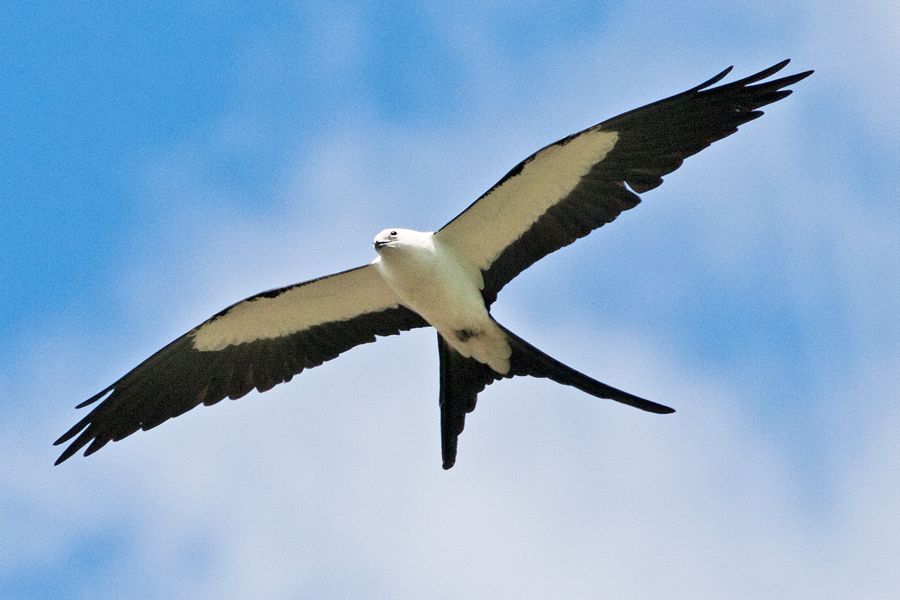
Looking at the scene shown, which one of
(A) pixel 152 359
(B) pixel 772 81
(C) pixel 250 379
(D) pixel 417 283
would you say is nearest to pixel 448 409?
(D) pixel 417 283

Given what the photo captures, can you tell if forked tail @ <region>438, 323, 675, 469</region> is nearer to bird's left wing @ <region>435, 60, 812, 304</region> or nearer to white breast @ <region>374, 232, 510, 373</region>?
white breast @ <region>374, 232, 510, 373</region>

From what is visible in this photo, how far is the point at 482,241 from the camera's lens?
558 inches

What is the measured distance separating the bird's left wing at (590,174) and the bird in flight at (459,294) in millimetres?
11

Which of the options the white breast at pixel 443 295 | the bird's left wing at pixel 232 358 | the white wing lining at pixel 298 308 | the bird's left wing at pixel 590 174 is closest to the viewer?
the bird's left wing at pixel 590 174

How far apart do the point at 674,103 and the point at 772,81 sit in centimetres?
85

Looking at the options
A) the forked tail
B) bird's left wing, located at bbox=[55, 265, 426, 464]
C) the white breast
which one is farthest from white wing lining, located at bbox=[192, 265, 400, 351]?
the forked tail

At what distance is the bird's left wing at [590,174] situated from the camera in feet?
44.0

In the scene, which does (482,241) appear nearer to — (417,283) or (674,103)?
(417,283)

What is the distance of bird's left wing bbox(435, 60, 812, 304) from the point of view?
1341cm

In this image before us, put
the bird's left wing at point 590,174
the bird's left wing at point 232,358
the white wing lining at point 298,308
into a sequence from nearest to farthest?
the bird's left wing at point 590,174
the white wing lining at point 298,308
the bird's left wing at point 232,358

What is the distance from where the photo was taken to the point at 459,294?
13.9 meters

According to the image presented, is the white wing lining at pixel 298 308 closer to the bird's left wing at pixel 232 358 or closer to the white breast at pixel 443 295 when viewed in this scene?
the bird's left wing at pixel 232 358

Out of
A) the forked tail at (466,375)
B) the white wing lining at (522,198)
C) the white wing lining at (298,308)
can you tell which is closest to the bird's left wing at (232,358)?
the white wing lining at (298,308)

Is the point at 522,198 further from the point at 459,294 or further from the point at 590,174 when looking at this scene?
the point at 459,294
